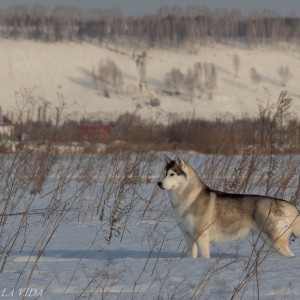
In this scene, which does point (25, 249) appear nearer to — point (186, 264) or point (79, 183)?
point (186, 264)

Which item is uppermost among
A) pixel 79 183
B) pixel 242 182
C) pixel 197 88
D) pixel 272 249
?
pixel 272 249

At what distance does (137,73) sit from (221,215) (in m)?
85.1

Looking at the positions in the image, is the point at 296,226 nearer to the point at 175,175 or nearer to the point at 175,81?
the point at 175,175

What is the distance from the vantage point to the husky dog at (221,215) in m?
5.70

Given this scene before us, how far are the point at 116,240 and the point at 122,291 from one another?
8.07 ft

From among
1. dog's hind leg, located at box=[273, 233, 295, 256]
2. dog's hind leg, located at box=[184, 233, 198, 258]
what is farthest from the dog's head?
dog's hind leg, located at box=[273, 233, 295, 256]

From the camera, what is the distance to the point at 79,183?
11953 millimetres

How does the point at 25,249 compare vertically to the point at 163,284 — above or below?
below

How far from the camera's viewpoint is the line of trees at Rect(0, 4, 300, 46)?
100m

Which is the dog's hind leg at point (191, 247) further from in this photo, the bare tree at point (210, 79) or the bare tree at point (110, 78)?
the bare tree at point (210, 79)

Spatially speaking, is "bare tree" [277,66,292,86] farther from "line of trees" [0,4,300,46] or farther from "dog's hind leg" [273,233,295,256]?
"dog's hind leg" [273,233,295,256]

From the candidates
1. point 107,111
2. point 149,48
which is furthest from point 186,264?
point 149,48

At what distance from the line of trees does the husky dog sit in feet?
303

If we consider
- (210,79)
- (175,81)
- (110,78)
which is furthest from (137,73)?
(210,79)
